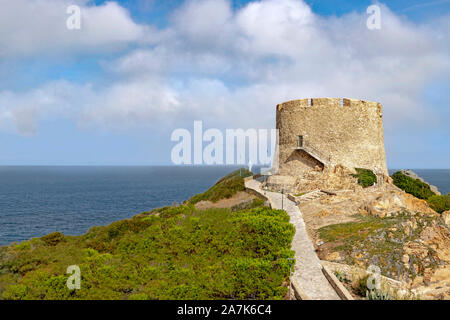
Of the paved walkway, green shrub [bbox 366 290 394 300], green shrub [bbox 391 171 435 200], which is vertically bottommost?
the paved walkway

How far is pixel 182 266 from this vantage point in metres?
10.4

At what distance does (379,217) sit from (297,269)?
7234mm

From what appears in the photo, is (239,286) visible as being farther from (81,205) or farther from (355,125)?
(81,205)

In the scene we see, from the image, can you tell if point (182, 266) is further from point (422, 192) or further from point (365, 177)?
point (422, 192)

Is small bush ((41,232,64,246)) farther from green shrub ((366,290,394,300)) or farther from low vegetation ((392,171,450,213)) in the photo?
low vegetation ((392,171,450,213))

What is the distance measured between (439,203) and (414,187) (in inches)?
190

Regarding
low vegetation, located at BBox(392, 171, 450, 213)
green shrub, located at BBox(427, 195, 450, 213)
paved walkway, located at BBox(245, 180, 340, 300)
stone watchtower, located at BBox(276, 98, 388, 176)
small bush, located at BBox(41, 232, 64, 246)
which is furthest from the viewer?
stone watchtower, located at BBox(276, 98, 388, 176)

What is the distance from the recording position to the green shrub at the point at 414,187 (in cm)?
2898

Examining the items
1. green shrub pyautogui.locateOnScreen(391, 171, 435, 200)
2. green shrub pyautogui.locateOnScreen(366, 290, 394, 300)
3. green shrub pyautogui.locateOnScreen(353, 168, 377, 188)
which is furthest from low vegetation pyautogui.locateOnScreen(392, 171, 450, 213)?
green shrub pyautogui.locateOnScreen(366, 290, 394, 300)

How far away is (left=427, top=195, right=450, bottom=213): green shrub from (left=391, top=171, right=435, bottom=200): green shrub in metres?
1.75

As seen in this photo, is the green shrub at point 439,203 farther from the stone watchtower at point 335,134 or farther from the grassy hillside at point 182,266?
the grassy hillside at point 182,266

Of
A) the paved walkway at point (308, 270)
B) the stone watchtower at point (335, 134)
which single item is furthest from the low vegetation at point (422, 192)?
the paved walkway at point (308, 270)

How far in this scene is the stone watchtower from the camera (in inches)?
1068

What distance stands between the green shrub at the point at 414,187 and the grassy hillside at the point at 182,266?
68.7 ft
